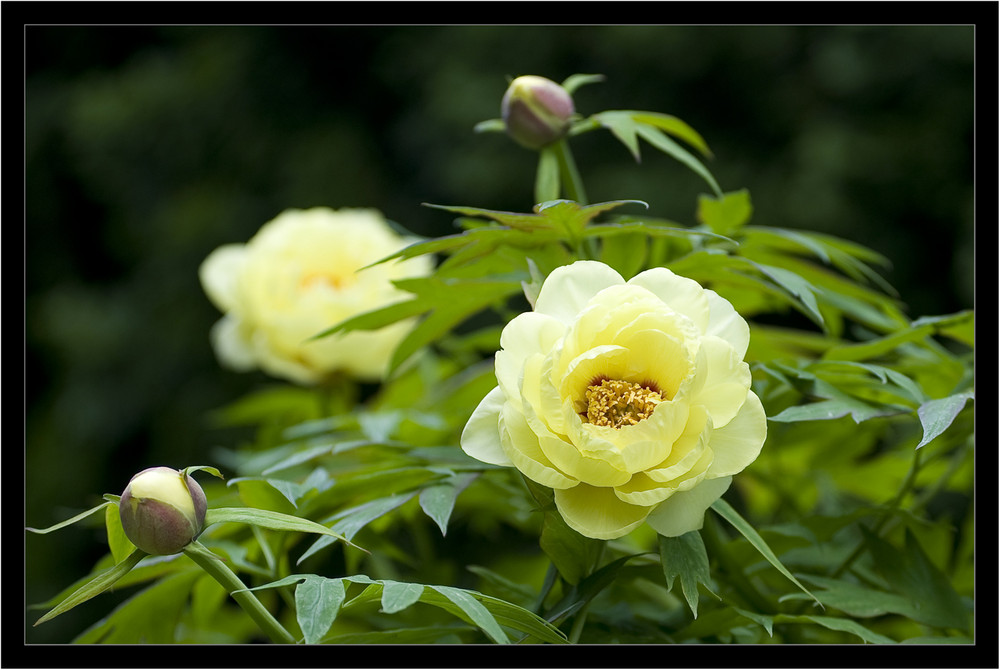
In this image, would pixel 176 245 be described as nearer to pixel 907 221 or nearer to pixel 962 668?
pixel 907 221

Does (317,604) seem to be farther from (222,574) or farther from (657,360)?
(657,360)

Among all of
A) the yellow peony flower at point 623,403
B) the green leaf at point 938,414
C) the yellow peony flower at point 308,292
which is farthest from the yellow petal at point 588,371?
the yellow peony flower at point 308,292

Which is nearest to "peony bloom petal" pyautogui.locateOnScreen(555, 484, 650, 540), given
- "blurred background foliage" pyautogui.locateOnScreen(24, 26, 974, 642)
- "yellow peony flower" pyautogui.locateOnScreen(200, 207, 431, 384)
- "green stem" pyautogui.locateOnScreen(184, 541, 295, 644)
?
"green stem" pyautogui.locateOnScreen(184, 541, 295, 644)

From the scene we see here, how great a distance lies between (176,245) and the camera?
1.75m

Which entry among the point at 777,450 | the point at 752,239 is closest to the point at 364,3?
the point at 752,239

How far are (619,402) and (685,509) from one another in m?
0.04

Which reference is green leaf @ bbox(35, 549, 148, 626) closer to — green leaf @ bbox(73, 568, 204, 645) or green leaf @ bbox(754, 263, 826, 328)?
green leaf @ bbox(73, 568, 204, 645)

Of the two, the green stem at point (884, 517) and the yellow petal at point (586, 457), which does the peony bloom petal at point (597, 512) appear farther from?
the green stem at point (884, 517)

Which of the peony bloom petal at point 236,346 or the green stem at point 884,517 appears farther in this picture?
the peony bloom petal at point 236,346

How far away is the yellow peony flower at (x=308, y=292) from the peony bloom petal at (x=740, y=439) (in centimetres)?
36

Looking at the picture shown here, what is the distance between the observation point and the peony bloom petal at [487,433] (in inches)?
13.1

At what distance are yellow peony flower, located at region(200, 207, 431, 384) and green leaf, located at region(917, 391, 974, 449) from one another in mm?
372

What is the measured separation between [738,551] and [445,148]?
134 centimetres

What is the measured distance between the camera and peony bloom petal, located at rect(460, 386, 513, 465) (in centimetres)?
33
